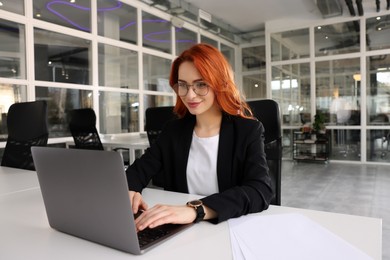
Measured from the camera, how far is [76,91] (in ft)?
15.5

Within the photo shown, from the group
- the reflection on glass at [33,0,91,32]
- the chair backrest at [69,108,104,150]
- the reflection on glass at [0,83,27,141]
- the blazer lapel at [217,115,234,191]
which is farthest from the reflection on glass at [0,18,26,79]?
the blazer lapel at [217,115,234,191]

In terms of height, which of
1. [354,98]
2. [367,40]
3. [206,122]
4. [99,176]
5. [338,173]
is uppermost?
[367,40]

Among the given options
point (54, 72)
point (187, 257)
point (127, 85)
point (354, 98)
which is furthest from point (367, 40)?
point (187, 257)

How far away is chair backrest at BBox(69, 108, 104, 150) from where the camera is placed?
145 inches

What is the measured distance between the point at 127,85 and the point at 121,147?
2.02 metres

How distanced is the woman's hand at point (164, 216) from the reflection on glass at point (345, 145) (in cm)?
698

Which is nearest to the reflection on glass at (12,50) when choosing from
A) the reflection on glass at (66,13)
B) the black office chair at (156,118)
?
the reflection on glass at (66,13)

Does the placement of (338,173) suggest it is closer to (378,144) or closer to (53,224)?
(378,144)

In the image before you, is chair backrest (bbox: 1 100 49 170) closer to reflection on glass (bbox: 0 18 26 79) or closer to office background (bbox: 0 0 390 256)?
office background (bbox: 0 0 390 256)

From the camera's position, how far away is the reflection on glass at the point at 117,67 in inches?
206

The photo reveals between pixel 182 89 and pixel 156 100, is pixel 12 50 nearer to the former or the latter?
pixel 156 100

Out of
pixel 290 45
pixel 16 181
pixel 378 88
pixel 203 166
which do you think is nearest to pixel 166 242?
pixel 203 166

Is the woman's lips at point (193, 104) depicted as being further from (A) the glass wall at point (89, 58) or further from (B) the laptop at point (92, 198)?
(A) the glass wall at point (89, 58)

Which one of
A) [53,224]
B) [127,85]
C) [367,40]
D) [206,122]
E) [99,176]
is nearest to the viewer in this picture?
[99,176]
